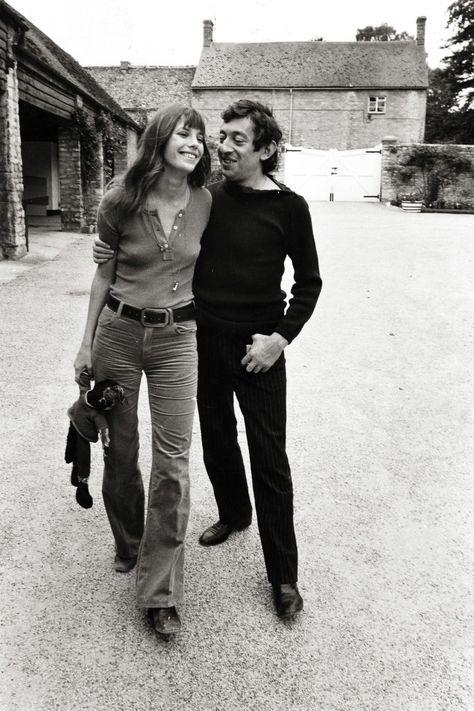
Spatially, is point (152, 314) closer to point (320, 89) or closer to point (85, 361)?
point (85, 361)

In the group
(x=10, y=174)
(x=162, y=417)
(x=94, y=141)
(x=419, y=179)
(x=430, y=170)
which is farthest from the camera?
(x=419, y=179)

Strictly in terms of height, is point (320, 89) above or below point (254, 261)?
above

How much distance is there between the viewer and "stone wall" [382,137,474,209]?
92.3 ft

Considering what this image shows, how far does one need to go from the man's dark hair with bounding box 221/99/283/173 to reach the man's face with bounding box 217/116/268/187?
16 mm

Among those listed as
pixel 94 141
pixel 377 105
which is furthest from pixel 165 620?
pixel 377 105

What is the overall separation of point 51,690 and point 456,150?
29.0m

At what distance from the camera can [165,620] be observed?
8.36 ft

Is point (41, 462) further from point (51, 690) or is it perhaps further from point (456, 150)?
point (456, 150)

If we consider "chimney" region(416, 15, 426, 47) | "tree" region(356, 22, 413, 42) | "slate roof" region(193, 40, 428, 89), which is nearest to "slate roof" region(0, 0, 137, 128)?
"slate roof" region(193, 40, 428, 89)

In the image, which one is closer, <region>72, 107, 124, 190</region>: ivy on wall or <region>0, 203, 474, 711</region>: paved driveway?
<region>0, 203, 474, 711</region>: paved driveway

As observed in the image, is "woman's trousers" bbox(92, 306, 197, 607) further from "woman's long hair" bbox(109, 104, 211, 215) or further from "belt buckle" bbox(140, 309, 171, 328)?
"woman's long hair" bbox(109, 104, 211, 215)

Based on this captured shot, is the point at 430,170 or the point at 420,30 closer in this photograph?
the point at 430,170

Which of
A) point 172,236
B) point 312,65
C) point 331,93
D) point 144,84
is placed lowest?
point 172,236

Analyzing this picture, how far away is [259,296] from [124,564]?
52.0 inches
